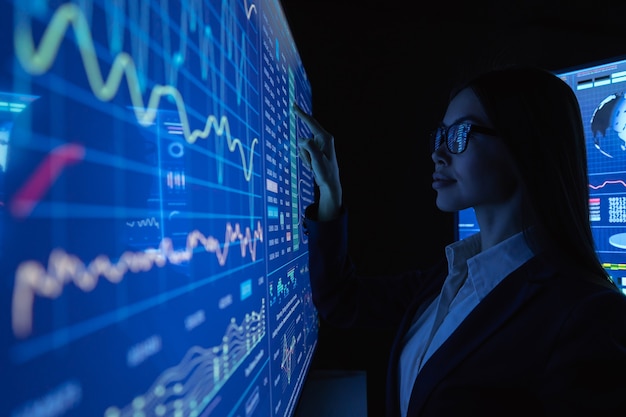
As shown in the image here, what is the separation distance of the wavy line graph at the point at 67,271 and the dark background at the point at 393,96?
70.2 inches

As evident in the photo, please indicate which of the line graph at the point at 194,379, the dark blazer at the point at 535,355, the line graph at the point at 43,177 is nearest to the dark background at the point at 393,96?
the dark blazer at the point at 535,355

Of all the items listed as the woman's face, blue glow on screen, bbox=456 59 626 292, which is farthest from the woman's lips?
blue glow on screen, bbox=456 59 626 292

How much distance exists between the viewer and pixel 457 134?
838 millimetres

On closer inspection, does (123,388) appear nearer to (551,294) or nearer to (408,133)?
(551,294)

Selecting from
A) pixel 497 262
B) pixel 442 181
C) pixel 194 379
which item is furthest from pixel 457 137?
pixel 194 379

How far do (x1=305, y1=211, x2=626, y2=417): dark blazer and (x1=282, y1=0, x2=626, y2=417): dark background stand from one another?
4.76ft

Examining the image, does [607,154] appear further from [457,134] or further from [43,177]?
[43,177]

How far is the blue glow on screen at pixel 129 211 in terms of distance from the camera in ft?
0.84

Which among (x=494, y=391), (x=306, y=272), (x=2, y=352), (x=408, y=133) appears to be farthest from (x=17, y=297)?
(x=408, y=133)

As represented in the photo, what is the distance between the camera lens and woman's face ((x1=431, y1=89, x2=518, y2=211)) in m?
0.79

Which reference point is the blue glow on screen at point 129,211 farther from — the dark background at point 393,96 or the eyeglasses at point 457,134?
the dark background at point 393,96

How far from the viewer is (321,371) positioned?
2027mm

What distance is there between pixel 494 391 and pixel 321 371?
1496 mm

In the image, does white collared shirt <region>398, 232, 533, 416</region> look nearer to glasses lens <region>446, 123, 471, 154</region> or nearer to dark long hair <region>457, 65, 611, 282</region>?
dark long hair <region>457, 65, 611, 282</region>
